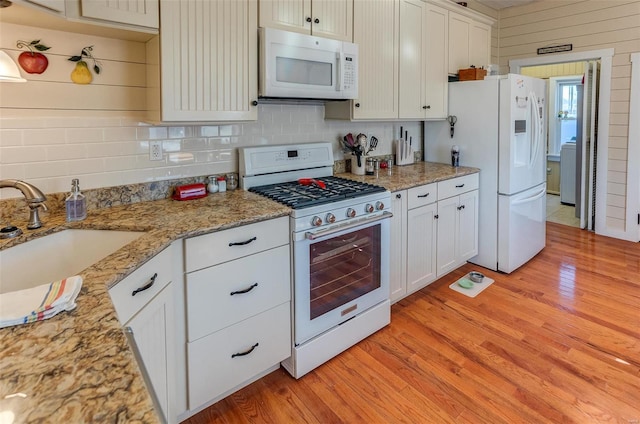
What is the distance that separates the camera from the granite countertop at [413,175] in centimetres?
273

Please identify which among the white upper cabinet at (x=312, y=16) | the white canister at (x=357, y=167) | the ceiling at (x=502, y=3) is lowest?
the white canister at (x=357, y=167)

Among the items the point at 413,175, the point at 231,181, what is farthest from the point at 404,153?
the point at 231,181

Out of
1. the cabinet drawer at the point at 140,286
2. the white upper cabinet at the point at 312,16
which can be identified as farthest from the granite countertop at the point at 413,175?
the cabinet drawer at the point at 140,286

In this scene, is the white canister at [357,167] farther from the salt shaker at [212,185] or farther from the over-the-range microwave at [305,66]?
the salt shaker at [212,185]

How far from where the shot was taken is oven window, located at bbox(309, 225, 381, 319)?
7.00 feet

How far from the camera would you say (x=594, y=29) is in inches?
163

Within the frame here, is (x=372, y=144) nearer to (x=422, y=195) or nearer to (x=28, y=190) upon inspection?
(x=422, y=195)

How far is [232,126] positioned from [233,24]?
0.60 m

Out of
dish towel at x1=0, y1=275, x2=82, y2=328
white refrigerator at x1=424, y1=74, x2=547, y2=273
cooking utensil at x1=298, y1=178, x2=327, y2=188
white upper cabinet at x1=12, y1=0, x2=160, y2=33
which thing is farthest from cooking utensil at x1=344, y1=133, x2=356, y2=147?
dish towel at x1=0, y1=275, x2=82, y2=328

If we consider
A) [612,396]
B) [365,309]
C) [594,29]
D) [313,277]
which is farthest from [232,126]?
[594,29]

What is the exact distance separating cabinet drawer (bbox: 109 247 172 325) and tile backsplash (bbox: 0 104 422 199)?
0.78 metres

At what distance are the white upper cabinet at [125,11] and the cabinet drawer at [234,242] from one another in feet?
3.37

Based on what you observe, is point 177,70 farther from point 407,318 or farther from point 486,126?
point 486,126

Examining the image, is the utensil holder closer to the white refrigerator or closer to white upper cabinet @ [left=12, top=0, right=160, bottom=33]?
the white refrigerator
